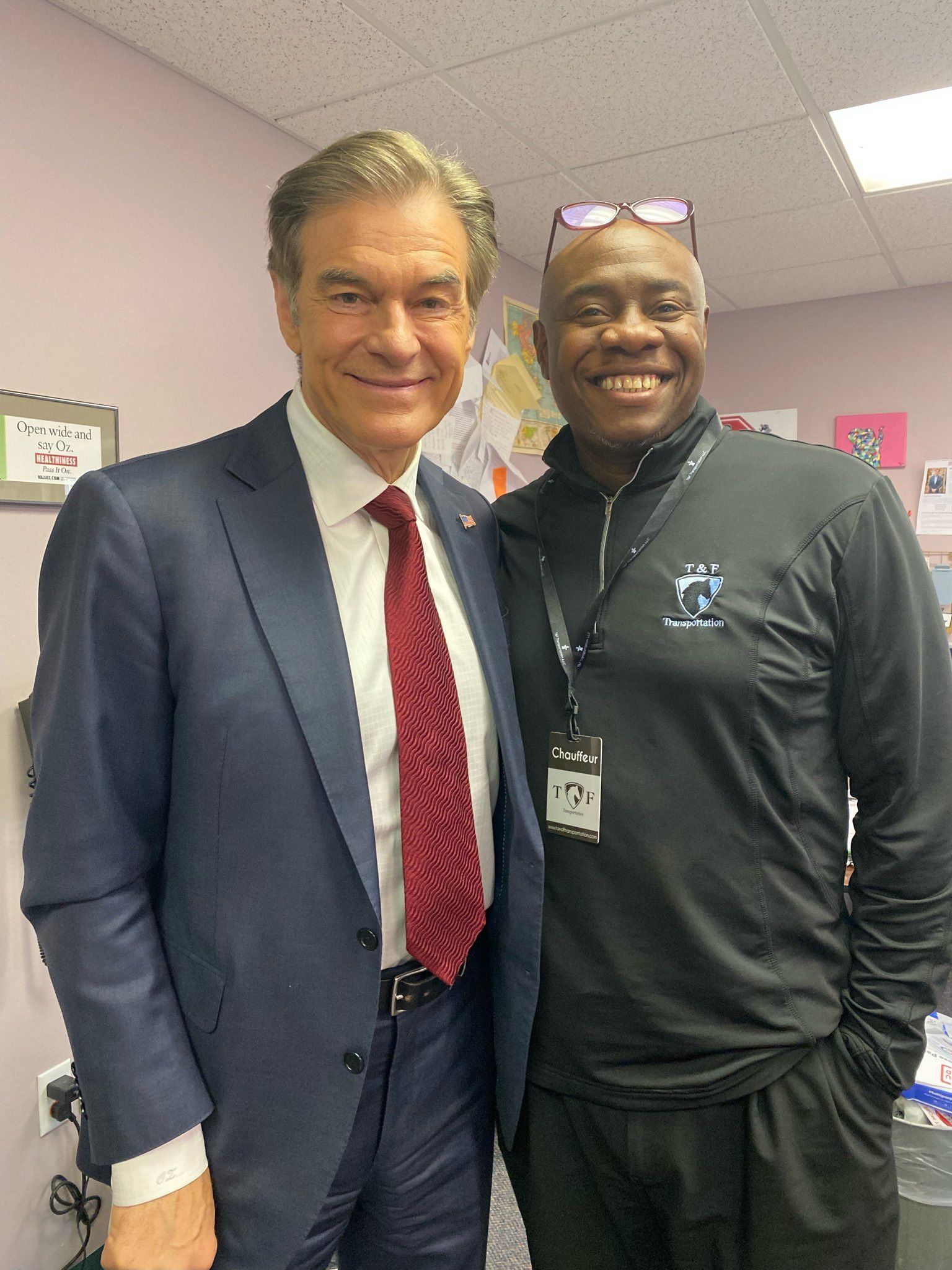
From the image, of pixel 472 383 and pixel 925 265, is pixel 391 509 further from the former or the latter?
pixel 925 265

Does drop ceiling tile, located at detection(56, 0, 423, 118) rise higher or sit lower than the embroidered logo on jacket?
higher

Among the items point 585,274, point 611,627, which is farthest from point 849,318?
point 611,627

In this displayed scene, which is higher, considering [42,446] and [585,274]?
[585,274]

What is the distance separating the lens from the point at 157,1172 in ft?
3.00

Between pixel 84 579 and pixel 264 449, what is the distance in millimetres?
293

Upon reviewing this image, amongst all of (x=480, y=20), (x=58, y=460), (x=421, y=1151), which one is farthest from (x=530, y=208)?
(x=421, y=1151)

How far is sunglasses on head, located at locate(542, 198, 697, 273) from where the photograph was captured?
1289mm

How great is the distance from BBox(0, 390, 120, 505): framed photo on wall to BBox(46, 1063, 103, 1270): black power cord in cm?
123

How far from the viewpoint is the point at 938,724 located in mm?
1150

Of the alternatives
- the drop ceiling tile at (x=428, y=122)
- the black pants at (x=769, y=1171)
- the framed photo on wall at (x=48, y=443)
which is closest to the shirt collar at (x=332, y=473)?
the framed photo on wall at (x=48, y=443)

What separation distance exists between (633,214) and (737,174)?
1.70m

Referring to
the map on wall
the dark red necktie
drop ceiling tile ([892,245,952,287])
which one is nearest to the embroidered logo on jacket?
the dark red necktie

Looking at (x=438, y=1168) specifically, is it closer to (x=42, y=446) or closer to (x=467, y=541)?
(x=467, y=541)

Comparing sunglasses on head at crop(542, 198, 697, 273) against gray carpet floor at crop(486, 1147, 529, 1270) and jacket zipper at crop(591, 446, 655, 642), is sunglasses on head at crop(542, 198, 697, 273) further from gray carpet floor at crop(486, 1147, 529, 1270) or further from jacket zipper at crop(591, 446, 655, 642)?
gray carpet floor at crop(486, 1147, 529, 1270)
